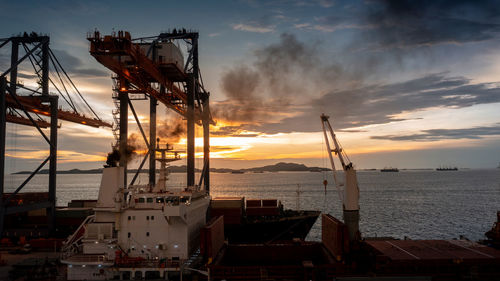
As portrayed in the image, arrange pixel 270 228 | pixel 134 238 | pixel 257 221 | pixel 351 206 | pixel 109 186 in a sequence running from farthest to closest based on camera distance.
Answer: pixel 270 228 → pixel 257 221 → pixel 351 206 → pixel 109 186 → pixel 134 238

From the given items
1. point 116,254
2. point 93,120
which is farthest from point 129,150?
point 93,120

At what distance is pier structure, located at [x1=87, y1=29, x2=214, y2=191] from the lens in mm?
28719

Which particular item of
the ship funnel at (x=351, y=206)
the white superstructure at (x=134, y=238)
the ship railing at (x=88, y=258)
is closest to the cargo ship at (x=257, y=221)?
the white superstructure at (x=134, y=238)

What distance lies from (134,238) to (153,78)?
1867 cm

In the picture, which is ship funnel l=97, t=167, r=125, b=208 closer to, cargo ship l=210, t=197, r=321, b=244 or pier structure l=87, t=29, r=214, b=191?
pier structure l=87, t=29, r=214, b=191

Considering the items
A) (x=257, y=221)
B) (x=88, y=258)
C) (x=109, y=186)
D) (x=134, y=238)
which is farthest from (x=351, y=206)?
(x=88, y=258)

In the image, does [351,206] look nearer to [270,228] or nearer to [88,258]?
[270,228]

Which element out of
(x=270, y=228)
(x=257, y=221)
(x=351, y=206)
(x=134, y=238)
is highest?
(x=351, y=206)

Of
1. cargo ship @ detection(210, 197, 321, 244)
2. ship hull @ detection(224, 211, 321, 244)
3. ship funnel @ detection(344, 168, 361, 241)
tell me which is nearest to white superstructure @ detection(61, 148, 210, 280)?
ship funnel @ detection(344, 168, 361, 241)

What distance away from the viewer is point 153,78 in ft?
124

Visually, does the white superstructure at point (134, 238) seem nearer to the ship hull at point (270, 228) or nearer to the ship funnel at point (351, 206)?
the ship funnel at point (351, 206)

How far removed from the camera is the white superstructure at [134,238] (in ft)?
76.9

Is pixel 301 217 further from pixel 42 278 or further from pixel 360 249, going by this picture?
pixel 42 278

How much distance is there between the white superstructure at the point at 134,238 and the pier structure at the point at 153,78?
22.9 ft
